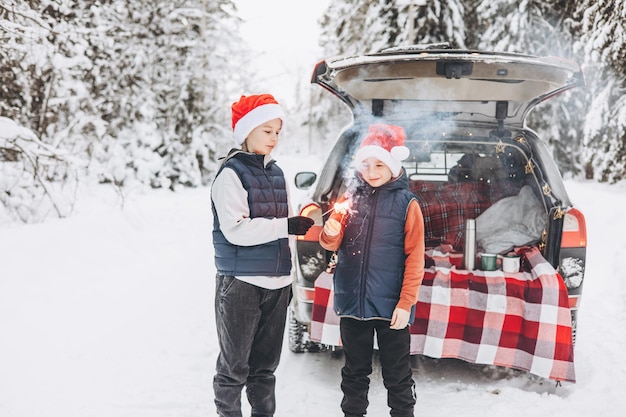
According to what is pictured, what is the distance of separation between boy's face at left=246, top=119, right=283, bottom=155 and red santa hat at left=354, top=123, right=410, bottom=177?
0.48 m

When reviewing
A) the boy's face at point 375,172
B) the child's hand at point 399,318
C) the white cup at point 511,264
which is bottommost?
the child's hand at point 399,318

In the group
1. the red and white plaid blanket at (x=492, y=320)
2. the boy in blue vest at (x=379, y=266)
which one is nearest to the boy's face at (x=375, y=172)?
the boy in blue vest at (x=379, y=266)

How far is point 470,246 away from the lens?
3.54 m

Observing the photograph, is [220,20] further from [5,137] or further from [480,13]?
[5,137]

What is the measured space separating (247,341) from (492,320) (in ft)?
5.18

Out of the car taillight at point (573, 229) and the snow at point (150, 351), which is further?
the car taillight at point (573, 229)

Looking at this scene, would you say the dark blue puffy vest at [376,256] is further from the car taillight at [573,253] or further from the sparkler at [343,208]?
the car taillight at [573,253]

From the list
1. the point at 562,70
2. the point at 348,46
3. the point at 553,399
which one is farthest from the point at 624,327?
the point at 348,46

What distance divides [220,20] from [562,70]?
1823 cm

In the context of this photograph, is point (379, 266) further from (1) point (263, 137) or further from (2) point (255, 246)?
(1) point (263, 137)

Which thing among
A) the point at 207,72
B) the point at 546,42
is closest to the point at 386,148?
the point at 207,72

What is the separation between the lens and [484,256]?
3.54m

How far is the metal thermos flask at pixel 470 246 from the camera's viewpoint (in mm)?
3518

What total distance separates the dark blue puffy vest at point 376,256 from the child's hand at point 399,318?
48 millimetres
